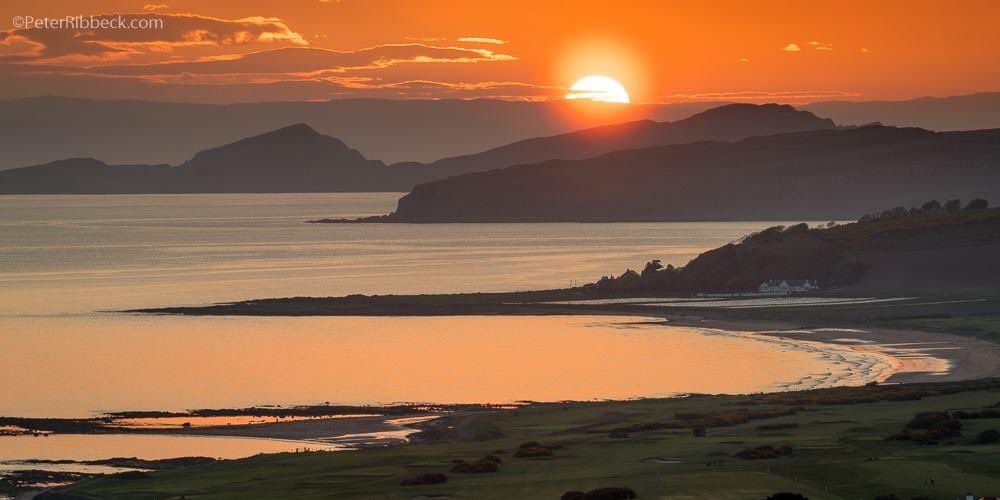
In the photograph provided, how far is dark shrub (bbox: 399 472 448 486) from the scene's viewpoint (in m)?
46.4

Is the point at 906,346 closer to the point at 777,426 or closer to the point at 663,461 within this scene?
the point at 777,426

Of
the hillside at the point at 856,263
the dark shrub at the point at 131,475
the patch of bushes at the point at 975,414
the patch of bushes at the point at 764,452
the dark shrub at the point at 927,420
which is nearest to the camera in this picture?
the patch of bushes at the point at 764,452

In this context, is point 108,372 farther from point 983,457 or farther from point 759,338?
point 983,457

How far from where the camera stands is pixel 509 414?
68562 millimetres

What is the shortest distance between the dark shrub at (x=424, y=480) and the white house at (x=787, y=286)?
10034 centimetres

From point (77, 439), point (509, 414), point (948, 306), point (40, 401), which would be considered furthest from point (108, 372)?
point (948, 306)

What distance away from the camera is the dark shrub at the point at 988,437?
49031 mm

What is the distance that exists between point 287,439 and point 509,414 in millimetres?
10432

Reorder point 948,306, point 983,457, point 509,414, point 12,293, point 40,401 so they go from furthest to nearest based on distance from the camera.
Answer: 1. point 12,293
2. point 948,306
3. point 40,401
4. point 509,414
5. point 983,457

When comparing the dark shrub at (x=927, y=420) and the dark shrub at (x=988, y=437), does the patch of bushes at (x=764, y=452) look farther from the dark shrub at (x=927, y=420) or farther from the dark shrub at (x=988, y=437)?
the dark shrub at (x=927, y=420)

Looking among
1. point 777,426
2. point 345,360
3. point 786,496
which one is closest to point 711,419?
point 777,426

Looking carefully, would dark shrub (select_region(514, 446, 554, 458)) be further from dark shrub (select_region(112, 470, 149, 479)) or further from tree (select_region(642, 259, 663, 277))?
tree (select_region(642, 259, 663, 277))

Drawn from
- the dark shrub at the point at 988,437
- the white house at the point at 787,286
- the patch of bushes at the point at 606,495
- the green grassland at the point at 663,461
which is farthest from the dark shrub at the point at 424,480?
the white house at the point at 787,286

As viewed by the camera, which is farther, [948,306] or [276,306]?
[276,306]
